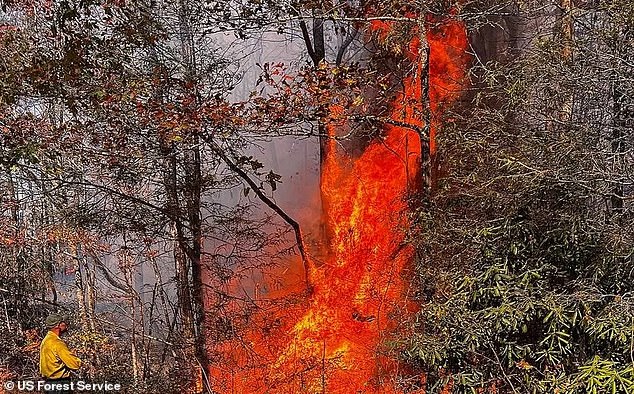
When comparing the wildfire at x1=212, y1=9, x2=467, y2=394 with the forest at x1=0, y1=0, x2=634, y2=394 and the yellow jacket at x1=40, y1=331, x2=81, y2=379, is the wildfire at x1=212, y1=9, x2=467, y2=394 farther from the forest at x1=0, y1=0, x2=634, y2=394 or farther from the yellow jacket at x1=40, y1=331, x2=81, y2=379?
the yellow jacket at x1=40, y1=331, x2=81, y2=379

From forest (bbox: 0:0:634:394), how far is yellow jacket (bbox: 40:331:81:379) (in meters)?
2.48

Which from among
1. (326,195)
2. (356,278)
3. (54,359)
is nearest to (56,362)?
(54,359)

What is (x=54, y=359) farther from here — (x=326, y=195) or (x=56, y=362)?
(x=326, y=195)

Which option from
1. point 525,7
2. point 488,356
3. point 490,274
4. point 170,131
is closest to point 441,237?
point 490,274

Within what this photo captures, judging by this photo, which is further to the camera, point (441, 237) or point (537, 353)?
point (441, 237)

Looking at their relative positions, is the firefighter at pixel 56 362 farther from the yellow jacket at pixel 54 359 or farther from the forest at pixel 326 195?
the forest at pixel 326 195

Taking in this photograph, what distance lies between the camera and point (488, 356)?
5.51m

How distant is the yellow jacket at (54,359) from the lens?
727cm

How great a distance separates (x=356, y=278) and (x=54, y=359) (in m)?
4.98

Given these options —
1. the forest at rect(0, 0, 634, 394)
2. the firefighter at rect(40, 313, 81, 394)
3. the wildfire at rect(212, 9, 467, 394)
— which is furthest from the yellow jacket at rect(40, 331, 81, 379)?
the wildfire at rect(212, 9, 467, 394)

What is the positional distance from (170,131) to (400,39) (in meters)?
3.84

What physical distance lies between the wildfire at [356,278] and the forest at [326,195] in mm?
45

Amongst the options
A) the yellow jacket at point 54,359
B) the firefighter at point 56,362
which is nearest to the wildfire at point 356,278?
the firefighter at point 56,362

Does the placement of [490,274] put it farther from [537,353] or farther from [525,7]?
[525,7]
